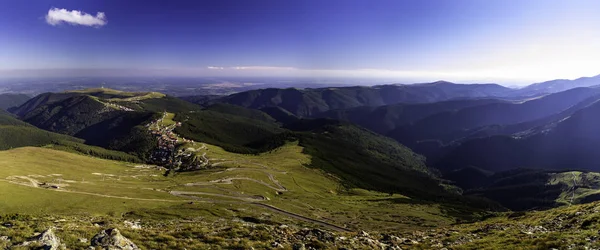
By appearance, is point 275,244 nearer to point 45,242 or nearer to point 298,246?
point 298,246

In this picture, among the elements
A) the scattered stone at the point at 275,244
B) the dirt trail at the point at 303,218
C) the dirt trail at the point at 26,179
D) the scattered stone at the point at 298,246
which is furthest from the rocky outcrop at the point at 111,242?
the dirt trail at the point at 26,179

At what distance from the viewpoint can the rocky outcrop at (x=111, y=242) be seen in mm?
24291

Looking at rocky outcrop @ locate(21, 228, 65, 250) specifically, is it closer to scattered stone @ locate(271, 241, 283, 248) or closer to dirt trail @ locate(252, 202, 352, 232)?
scattered stone @ locate(271, 241, 283, 248)

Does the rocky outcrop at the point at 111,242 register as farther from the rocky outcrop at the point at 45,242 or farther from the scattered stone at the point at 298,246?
the scattered stone at the point at 298,246

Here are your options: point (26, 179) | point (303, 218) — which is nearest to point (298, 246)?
point (303, 218)

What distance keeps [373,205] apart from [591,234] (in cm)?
10800

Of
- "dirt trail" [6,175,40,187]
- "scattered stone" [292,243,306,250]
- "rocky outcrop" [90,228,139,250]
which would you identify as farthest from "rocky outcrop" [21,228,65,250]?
"dirt trail" [6,175,40,187]

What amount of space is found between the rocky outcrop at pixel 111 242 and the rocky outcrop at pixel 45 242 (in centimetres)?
231

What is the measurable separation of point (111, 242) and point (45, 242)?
4450 mm

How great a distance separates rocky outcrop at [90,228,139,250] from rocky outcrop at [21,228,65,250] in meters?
2.31

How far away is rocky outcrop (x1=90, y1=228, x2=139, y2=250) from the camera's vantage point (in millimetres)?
24291

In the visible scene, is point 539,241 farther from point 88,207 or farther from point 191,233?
point 88,207

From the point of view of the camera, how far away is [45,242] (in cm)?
2297

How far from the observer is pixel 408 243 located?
120ft
